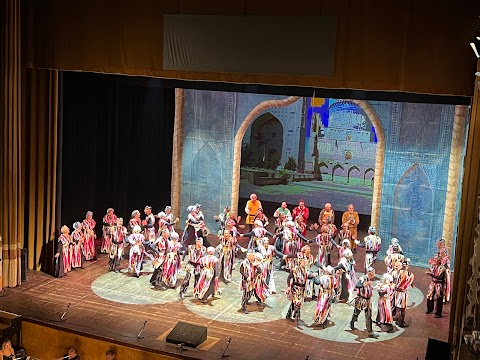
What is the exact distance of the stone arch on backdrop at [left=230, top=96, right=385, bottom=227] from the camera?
10.7 m

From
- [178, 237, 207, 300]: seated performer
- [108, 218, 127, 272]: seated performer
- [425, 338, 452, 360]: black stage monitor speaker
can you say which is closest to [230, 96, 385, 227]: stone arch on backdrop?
[108, 218, 127, 272]: seated performer

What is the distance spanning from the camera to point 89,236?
1009 centimetres

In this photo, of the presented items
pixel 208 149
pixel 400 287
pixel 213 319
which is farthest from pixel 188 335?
pixel 208 149

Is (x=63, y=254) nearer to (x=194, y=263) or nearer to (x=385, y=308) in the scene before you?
(x=194, y=263)

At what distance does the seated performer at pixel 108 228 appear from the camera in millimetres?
9973

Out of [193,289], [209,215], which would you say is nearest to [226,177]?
[209,215]

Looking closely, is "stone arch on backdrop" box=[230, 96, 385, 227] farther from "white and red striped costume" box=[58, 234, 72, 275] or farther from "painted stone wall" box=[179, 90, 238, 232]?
"white and red striped costume" box=[58, 234, 72, 275]

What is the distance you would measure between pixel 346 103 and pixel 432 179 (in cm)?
212

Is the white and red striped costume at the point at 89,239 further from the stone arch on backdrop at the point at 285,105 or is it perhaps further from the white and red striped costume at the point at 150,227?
the stone arch on backdrop at the point at 285,105

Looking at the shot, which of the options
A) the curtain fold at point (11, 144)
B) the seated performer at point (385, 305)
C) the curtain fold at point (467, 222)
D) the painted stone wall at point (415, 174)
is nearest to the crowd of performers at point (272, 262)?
the seated performer at point (385, 305)

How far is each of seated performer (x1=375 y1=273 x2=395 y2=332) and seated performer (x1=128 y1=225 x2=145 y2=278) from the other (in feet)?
10.8

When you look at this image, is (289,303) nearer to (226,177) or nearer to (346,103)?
(226,177)

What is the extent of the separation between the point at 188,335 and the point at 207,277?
4.08ft

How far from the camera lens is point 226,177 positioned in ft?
38.5
